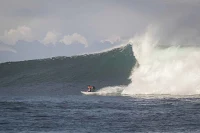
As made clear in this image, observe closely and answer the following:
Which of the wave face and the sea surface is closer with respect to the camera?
the sea surface

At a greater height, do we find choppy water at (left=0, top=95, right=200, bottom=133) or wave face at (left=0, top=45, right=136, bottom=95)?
wave face at (left=0, top=45, right=136, bottom=95)

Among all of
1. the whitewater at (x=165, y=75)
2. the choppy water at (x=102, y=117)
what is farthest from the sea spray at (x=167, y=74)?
the choppy water at (x=102, y=117)

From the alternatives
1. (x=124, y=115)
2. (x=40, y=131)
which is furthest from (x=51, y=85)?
→ (x=40, y=131)

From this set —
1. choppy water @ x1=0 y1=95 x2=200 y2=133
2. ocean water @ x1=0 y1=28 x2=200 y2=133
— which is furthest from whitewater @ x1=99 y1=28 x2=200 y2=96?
choppy water @ x1=0 y1=95 x2=200 y2=133

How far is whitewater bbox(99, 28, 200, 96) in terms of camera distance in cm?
3912

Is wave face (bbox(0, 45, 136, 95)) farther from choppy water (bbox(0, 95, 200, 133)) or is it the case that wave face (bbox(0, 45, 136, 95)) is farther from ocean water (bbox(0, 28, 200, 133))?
choppy water (bbox(0, 95, 200, 133))

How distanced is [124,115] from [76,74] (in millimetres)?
27017

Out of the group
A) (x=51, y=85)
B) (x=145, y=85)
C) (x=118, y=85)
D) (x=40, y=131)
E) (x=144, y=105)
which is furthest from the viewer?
(x=51, y=85)

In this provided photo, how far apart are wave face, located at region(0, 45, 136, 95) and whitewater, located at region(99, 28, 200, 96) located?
3.21 m

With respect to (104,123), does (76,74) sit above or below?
above

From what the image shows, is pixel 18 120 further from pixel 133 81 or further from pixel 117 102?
pixel 133 81

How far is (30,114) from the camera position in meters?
24.6

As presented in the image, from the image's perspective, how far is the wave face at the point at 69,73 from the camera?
47000mm

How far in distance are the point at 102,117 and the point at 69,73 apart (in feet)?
95.1
